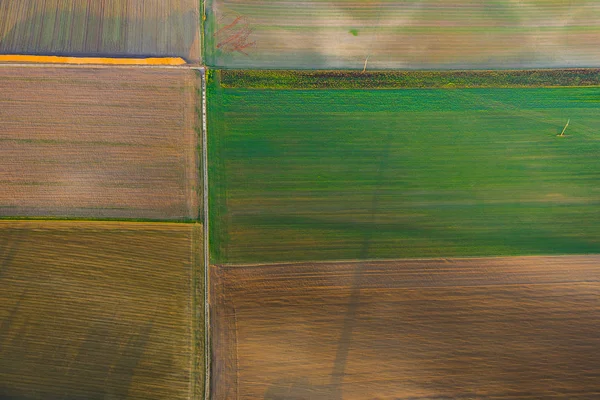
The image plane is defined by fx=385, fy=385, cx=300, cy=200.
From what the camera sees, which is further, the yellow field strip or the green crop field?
the yellow field strip

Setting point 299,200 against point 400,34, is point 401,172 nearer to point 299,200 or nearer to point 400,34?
point 299,200

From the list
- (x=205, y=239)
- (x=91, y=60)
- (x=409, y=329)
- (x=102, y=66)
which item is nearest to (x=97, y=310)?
(x=205, y=239)

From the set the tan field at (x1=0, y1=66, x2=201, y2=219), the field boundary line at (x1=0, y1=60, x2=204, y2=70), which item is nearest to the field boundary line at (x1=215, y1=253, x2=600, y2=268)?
the tan field at (x1=0, y1=66, x2=201, y2=219)

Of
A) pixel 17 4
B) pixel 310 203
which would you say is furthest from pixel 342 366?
pixel 17 4

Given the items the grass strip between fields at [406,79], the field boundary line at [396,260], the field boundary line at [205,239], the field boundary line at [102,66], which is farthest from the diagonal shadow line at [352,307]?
the field boundary line at [102,66]

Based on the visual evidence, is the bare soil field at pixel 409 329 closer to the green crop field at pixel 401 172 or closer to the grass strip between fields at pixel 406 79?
the green crop field at pixel 401 172

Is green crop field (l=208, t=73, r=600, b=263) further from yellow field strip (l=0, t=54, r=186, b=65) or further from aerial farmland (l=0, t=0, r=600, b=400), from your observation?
yellow field strip (l=0, t=54, r=186, b=65)
